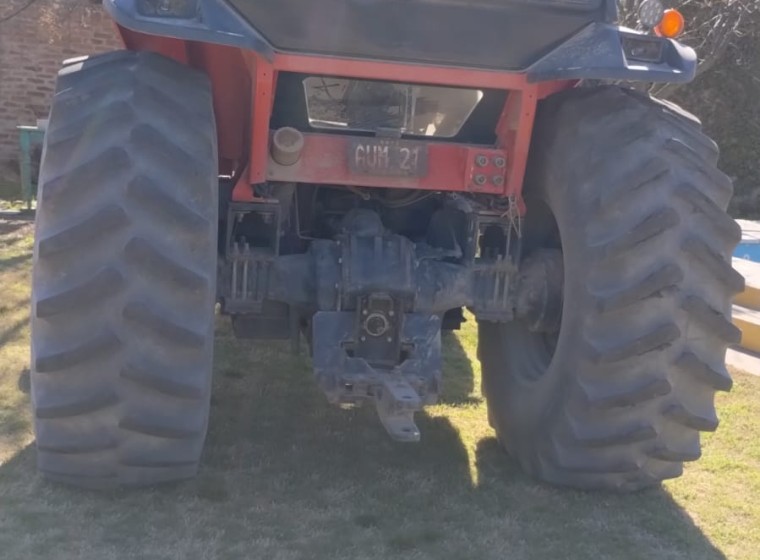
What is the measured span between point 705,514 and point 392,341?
4.66 feet

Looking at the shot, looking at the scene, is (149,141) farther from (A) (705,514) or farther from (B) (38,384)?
(A) (705,514)

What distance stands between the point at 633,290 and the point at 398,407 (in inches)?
36.2

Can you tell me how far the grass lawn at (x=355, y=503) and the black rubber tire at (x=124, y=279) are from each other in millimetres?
268

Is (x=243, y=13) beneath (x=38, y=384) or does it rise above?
above

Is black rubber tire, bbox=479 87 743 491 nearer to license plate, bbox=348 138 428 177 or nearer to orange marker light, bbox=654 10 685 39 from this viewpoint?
orange marker light, bbox=654 10 685 39

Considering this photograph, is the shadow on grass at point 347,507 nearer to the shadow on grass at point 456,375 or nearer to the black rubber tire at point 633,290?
the black rubber tire at point 633,290

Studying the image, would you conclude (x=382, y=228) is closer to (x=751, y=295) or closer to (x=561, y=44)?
(x=561, y=44)

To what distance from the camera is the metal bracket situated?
337 centimetres

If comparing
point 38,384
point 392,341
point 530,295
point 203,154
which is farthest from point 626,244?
point 38,384

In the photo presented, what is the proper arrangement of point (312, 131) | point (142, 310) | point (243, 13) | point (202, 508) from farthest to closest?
point (312, 131), point (202, 508), point (243, 13), point (142, 310)

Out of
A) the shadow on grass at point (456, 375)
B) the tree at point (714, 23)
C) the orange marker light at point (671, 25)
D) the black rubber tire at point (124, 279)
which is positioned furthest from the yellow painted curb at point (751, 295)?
the black rubber tire at point (124, 279)

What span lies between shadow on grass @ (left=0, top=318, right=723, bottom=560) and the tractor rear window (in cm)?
137

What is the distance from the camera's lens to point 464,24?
11.6 feet

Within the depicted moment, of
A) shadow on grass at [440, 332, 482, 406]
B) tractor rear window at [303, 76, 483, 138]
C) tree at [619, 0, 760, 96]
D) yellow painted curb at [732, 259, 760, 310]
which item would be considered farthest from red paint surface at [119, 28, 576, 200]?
tree at [619, 0, 760, 96]
